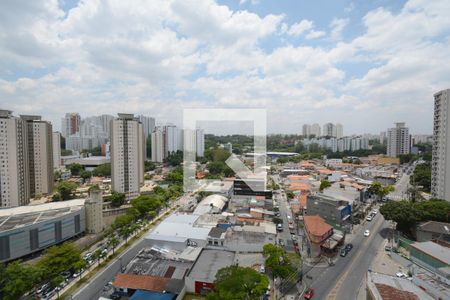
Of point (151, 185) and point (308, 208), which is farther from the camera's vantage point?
point (151, 185)

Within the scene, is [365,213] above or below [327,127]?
below

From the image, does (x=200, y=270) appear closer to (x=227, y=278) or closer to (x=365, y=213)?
(x=227, y=278)

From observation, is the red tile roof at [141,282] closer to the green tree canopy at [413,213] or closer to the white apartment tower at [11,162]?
the green tree canopy at [413,213]

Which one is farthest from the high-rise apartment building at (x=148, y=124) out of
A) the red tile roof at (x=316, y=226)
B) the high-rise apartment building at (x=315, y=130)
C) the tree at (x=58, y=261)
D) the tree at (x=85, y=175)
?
the high-rise apartment building at (x=315, y=130)

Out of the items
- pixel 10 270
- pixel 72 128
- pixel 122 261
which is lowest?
pixel 122 261

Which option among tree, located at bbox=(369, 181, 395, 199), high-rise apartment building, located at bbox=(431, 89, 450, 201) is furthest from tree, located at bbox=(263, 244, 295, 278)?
tree, located at bbox=(369, 181, 395, 199)

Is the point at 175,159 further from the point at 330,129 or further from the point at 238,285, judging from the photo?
the point at 330,129

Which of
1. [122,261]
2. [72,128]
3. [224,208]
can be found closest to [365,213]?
[224,208]
